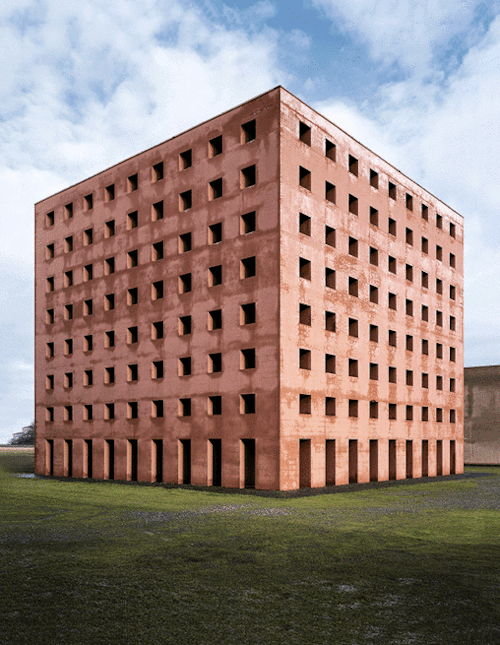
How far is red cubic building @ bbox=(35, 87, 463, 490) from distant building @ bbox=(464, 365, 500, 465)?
627 inches

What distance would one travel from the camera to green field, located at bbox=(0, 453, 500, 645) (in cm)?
804

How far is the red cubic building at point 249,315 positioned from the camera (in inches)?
1260

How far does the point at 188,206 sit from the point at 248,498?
18.6 m

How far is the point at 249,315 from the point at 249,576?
23029 millimetres

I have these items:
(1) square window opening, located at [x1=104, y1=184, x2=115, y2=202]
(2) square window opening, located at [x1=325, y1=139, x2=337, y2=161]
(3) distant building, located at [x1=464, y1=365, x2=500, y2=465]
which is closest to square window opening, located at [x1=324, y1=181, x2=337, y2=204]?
(2) square window opening, located at [x1=325, y1=139, x2=337, y2=161]

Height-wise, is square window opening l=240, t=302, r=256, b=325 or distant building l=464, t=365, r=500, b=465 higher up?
square window opening l=240, t=302, r=256, b=325

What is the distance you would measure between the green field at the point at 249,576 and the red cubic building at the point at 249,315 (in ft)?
37.5

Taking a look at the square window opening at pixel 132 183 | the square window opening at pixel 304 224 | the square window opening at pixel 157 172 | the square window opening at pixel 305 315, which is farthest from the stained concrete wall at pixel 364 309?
the square window opening at pixel 132 183

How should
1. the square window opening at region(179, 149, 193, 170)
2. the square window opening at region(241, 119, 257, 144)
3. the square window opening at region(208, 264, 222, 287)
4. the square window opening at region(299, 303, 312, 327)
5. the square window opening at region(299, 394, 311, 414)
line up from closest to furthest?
1. the square window opening at region(299, 394, 311, 414)
2. the square window opening at region(299, 303, 312, 327)
3. the square window opening at region(241, 119, 257, 144)
4. the square window opening at region(208, 264, 222, 287)
5. the square window opening at region(179, 149, 193, 170)

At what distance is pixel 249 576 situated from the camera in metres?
11.1

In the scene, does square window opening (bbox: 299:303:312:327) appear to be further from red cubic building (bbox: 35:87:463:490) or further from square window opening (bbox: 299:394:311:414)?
square window opening (bbox: 299:394:311:414)

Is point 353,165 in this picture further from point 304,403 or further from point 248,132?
point 304,403

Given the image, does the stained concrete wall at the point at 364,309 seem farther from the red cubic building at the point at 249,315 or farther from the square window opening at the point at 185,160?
the square window opening at the point at 185,160

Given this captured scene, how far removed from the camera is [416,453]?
141 ft
